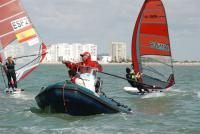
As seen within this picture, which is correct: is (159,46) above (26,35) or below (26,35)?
below

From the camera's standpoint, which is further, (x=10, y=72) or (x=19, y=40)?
(x=19, y=40)

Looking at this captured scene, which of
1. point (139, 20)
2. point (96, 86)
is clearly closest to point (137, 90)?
point (139, 20)

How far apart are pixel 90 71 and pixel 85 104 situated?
1119 mm

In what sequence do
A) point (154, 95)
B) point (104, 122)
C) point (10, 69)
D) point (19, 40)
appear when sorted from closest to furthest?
point (104, 122), point (10, 69), point (19, 40), point (154, 95)

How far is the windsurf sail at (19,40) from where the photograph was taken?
2225cm

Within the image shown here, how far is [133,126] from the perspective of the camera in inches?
536

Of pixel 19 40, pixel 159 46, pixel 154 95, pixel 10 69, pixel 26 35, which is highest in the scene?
pixel 26 35

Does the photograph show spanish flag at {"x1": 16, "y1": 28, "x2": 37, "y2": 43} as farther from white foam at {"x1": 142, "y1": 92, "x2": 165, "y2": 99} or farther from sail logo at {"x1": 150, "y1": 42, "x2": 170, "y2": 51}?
A: sail logo at {"x1": 150, "y1": 42, "x2": 170, "y2": 51}

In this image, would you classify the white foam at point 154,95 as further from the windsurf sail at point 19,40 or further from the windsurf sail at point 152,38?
the windsurf sail at point 19,40

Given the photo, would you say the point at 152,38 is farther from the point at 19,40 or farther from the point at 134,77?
the point at 19,40

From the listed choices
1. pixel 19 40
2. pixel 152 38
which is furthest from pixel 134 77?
pixel 19 40

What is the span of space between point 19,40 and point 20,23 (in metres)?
0.78

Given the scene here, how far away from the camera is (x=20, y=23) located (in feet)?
74.4

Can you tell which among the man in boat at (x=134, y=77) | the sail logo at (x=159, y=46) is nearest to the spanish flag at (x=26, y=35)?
the man in boat at (x=134, y=77)
